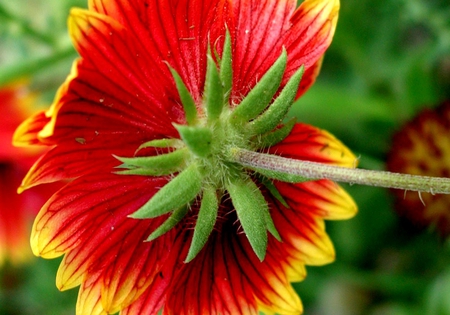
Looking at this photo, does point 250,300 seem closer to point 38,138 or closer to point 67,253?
point 67,253

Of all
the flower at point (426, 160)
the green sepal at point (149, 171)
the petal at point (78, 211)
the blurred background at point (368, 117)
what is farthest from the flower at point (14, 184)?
the flower at point (426, 160)

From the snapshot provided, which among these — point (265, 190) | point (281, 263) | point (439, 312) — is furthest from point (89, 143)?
point (439, 312)

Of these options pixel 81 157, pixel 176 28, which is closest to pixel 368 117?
pixel 176 28

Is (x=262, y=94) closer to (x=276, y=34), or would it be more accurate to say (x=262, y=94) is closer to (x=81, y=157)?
(x=276, y=34)

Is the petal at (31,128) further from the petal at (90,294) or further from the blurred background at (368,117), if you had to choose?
the blurred background at (368,117)

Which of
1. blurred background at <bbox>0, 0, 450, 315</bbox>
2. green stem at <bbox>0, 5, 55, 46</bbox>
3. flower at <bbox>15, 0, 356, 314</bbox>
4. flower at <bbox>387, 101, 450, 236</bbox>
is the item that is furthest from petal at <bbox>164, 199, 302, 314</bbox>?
green stem at <bbox>0, 5, 55, 46</bbox>

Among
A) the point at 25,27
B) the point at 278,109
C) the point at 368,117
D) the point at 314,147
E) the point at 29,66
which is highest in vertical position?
the point at 25,27
